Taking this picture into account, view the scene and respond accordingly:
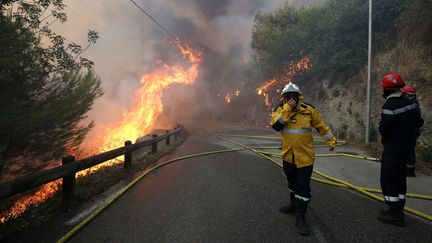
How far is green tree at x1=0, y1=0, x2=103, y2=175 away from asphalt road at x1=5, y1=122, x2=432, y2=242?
204 inches

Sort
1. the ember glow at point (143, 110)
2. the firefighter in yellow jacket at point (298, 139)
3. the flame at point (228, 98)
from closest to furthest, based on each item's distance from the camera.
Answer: the firefighter in yellow jacket at point (298, 139) < the ember glow at point (143, 110) < the flame at point (228, 98)

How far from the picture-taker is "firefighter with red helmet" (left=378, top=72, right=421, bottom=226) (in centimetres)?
387

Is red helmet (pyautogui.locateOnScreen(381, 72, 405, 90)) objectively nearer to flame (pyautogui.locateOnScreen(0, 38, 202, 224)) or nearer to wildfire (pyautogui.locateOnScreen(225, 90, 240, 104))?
flame (pyautogui.locateOnScreen(0, 38, 202, 224))

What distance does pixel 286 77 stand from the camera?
23.4 meters

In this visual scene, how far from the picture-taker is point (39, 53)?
9.30 metres

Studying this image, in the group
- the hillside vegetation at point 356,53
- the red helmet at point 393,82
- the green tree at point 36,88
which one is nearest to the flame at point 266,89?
the hillside vegetation at point 356,53

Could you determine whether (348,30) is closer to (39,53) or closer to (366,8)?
(366,8)

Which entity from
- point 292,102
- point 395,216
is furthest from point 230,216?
point 395,216

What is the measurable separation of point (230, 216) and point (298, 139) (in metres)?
1.53

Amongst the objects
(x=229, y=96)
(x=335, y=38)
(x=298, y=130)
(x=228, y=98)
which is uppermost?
(x=335, y=38)

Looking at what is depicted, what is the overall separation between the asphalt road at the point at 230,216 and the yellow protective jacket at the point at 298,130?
3.05ft

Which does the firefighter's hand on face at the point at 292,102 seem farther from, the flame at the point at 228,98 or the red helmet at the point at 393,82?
the flame at the point at 228,98

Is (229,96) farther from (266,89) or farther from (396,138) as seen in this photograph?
(396,138)

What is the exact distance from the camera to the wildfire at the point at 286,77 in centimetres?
2109
